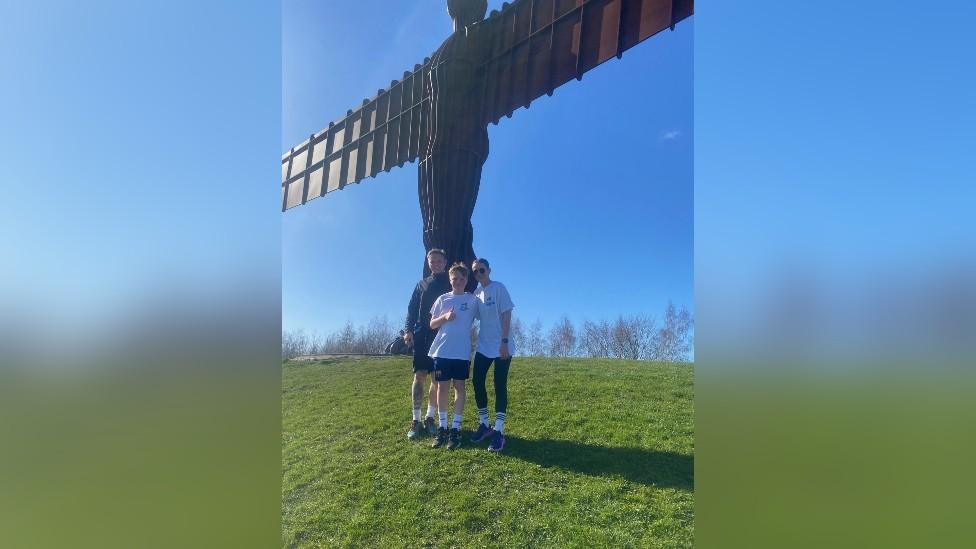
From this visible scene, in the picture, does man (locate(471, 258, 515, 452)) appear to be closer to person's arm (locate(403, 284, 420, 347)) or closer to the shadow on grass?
the shadow on grass

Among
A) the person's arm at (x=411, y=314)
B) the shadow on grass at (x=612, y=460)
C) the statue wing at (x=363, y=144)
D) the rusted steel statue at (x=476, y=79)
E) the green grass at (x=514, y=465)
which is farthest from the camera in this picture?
the statue wing at (x=363, y=144)

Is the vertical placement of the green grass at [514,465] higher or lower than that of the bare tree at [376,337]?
lower

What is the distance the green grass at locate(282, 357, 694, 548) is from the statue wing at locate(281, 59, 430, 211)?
6.15ft

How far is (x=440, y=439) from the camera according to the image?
3.44 meters

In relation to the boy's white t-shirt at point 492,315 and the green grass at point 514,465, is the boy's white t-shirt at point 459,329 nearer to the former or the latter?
the boy's white t-shirt at point 492,315

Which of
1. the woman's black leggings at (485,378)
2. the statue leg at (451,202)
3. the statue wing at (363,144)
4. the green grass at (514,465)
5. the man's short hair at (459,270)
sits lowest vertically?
the green grass at (514,465)

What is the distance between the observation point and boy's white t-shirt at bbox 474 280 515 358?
347 cm

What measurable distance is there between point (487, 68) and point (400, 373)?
8.72ft

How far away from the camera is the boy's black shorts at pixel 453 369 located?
11.4 ft

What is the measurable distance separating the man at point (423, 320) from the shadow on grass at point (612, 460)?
81 cm

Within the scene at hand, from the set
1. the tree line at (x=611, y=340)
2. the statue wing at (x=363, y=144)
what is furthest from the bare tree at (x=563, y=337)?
the statue wing at (x=363, y=144)

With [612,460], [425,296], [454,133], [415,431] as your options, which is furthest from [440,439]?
[454,133]

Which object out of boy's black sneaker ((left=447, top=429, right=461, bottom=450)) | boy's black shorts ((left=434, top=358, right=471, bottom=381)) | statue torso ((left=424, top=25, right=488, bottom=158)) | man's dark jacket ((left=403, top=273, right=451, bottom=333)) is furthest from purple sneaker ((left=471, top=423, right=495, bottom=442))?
statue torso ((left=424, top=25, right=488, bottom=158))
